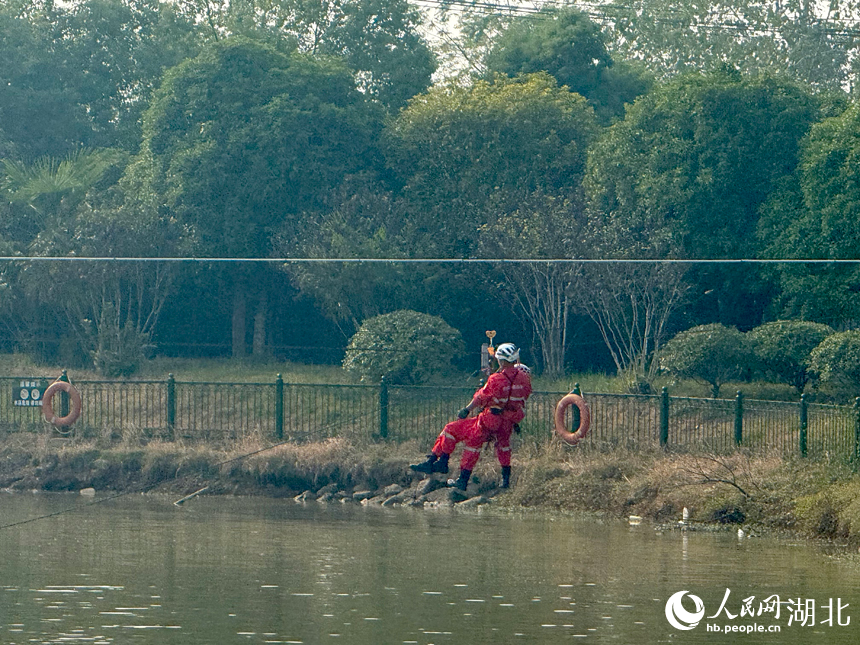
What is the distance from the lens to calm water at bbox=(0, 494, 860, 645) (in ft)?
47.3

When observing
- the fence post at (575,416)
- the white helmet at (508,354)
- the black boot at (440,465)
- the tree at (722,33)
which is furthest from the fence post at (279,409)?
the tree at (722,33)

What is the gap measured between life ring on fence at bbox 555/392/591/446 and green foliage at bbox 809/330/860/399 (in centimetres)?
500

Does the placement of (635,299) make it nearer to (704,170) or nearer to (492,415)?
(704,170)

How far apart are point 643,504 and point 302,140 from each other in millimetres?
14827

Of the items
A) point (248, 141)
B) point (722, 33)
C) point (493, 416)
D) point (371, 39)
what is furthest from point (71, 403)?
point (722, 33)

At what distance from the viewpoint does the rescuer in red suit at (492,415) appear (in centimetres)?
1664

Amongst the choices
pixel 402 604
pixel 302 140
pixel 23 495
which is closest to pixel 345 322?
pixel 302 140

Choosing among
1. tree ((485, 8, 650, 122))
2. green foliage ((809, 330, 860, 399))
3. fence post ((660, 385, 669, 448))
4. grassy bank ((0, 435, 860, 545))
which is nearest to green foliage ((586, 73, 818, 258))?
green foliage ((809, 330, 860, 399))

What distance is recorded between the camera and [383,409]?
89.5ft

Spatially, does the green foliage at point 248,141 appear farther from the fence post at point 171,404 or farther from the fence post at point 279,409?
the fence post at point 279,409

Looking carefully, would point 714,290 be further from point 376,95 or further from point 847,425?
point 376,95

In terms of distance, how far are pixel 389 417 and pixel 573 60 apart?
49.6 feet

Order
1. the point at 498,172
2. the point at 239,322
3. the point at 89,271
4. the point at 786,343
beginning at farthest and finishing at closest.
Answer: the point at 239,322 < the point at 498,172 < the point at 89,271 < the point at 786,343

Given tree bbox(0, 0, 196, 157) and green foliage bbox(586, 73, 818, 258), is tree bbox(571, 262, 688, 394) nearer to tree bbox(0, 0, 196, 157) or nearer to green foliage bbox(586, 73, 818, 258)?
green foliage bbox(586, 73, 818, 258)
